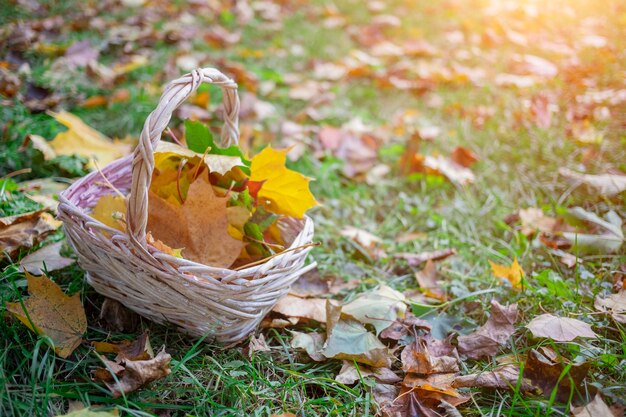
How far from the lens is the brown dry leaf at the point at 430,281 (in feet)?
4.07

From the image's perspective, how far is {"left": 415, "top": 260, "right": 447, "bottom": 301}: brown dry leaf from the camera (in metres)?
1.24

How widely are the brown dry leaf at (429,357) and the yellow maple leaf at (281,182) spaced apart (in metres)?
0.37

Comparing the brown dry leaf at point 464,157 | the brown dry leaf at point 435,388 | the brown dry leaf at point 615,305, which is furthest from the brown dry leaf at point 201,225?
the brown dry leaf at point 464,157

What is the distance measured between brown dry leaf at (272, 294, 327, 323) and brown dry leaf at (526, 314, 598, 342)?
45 cm

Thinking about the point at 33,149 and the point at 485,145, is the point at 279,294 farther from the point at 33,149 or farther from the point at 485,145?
the point at 485,145

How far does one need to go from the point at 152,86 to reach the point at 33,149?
750mm

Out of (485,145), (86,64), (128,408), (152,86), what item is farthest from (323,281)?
(86,64)

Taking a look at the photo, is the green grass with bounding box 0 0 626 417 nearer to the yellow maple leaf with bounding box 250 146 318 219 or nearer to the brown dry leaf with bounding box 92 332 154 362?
the brown dry leaf with bounding box 92 332 154 362

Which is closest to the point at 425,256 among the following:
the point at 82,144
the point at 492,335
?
the point at 492,335

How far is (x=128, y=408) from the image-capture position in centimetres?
85

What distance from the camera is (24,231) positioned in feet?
3.79

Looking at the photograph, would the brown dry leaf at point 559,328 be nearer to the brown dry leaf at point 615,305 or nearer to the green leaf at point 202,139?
the brown dry leaf at point 615,305

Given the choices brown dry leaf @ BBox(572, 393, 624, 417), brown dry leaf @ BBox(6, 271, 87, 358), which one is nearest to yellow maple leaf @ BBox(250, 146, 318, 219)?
brown dry leaf @ BBox(6, 271, 87, 358)

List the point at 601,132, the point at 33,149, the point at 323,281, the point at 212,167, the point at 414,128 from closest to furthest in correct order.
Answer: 1. the point at 212,167
2. the point at 323,281
3. the point at 33,149
4. the point at 601,132
5. the point at 414,128
